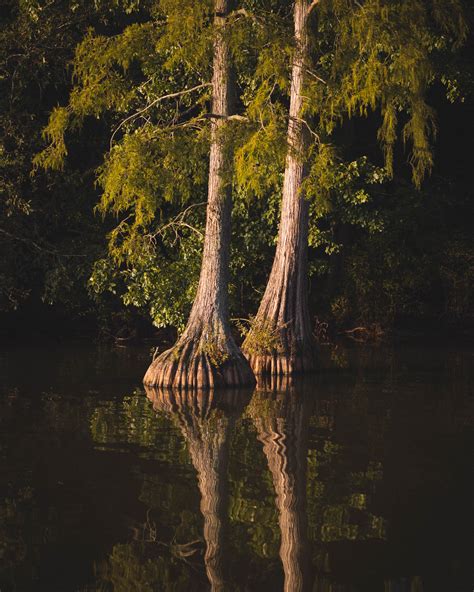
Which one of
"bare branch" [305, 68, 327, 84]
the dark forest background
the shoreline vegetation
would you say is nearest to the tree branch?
the shoreline vegetation

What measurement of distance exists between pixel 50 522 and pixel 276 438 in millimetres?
3672

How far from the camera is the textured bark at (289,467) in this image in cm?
690

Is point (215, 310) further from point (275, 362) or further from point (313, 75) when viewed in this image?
point (313, 75)

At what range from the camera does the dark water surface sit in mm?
6773

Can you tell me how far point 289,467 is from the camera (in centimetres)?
959

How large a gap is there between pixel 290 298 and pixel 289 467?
6.08 meters

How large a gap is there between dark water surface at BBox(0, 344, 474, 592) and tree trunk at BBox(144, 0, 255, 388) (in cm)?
46

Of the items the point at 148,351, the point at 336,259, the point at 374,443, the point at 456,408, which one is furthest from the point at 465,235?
the point at 374,443

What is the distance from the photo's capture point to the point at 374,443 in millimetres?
10680

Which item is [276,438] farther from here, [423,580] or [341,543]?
[423,580]

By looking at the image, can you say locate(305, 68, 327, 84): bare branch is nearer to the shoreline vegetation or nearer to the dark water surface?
the shoreline vegetation

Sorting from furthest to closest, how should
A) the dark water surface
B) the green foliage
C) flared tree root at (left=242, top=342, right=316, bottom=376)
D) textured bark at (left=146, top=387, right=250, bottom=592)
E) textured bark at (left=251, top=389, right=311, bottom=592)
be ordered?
flared tree root at (left=242, top=342, right=316, bottom=376)
the green foliage
textured bark at (left=146, top=387, right=250, bottom=592)
textured bark at (left=251, top=389, right=311, bottom=592)
the dark water surface

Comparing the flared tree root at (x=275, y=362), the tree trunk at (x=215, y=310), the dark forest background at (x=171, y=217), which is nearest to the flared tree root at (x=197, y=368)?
the tree trunk at (x=215, y=310)

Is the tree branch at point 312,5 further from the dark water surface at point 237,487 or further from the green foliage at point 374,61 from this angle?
the dark water surface at point 237,487
